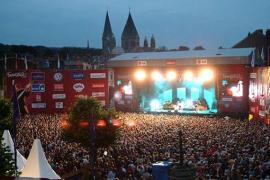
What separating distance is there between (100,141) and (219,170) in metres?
7.13

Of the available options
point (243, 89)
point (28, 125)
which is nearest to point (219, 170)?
point (28, 125)

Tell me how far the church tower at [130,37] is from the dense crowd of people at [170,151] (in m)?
90.0

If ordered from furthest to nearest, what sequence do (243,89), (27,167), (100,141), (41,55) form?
(41,55) < (243,89) < (100,141) < (27,167)

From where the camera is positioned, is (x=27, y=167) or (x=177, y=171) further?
(x=27, y=167)

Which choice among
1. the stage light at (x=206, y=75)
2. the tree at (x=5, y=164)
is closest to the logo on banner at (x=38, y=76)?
the stage light at (x=206, y=75)

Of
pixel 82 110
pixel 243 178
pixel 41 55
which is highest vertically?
pixel 41 55

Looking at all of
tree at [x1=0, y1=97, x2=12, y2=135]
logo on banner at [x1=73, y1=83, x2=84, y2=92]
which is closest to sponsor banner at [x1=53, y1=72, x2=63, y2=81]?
logo on banner at [x1=73, y1=83, x2=84, y2=92]

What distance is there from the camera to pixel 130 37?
393 ft

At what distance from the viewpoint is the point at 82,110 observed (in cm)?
2381

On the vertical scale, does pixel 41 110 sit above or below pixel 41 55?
below

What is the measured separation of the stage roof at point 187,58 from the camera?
45034 millimetres

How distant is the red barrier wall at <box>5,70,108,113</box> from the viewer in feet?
156

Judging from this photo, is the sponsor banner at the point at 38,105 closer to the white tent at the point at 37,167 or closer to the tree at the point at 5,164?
the white tent at the point at 37,167

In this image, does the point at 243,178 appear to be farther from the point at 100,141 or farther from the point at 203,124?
the point at 203,124
